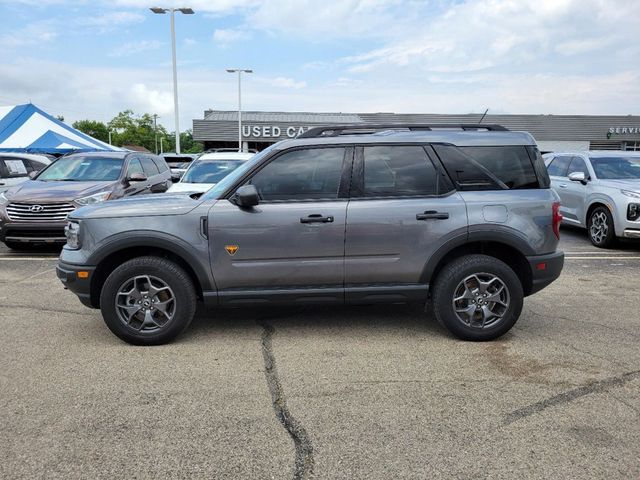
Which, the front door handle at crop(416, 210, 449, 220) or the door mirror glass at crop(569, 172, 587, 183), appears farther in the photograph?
the door mirror glass at crop(569, 172, 587, 183)

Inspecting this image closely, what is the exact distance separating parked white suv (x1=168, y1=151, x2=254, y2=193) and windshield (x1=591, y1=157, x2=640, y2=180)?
7.03 m

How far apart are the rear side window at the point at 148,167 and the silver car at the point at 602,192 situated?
343 inches

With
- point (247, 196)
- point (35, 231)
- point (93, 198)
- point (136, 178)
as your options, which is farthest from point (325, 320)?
point (136, 178)

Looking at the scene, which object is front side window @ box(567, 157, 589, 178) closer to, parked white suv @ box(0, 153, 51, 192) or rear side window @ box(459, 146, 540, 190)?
rear side window @ box(459, 146, 540, 190)

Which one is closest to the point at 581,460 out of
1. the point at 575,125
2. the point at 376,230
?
the point at 376,230

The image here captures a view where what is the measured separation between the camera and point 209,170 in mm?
11109

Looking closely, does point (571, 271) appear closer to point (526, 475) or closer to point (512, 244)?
point (512, 244)

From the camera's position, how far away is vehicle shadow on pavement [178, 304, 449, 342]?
16.4ft

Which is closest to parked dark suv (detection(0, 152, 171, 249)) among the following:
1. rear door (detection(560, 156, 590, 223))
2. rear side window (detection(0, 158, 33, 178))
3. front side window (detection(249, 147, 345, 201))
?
rear side window (detection(0, 158, 33, 178))

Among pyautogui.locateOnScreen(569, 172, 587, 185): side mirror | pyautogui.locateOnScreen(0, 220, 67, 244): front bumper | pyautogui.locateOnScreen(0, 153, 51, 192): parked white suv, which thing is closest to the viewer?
pyautogui.locateOnScreen(0, 220, 67, 244): front bumper

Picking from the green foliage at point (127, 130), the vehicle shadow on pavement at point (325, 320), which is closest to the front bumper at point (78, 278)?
the vehicle shadow on pavement at point (325, 320)

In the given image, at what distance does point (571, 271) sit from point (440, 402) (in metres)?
5.04

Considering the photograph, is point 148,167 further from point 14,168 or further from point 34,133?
point 34,133

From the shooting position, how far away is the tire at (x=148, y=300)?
445 centimetres
